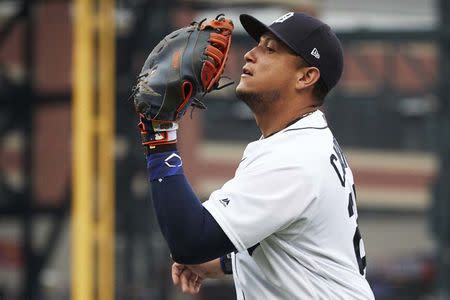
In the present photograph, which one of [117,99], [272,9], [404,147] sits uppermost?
[272,9]

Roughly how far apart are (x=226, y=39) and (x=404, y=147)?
23255 mm

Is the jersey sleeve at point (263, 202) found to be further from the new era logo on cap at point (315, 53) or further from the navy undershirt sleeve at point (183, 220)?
the new era logo on cap at point (315, 53)

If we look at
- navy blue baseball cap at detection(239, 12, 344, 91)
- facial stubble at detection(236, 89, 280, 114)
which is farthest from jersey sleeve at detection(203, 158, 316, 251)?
navy blue baseball cap at detection(239, 12, 344, 91)

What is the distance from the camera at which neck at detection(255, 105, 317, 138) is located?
362 cm

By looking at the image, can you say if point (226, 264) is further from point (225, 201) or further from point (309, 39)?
point (309, 39)

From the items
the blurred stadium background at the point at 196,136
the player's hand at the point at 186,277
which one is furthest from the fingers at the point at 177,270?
the blurred stadium background at the point at 196,136

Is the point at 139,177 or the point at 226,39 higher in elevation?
the point at 226,39

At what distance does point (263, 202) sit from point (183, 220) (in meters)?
0.23

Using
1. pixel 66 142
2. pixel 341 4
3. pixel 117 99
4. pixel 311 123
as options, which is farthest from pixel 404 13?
pixel 311 123

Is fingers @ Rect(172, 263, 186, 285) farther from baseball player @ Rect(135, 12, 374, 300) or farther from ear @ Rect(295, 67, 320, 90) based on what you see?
ear @ Rect(295, 67, 320, 90)

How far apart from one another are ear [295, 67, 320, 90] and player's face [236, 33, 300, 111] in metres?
0.01

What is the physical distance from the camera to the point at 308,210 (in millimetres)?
3434

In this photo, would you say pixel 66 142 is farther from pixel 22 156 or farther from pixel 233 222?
pixel 233 222

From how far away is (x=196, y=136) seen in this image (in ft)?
78.8
